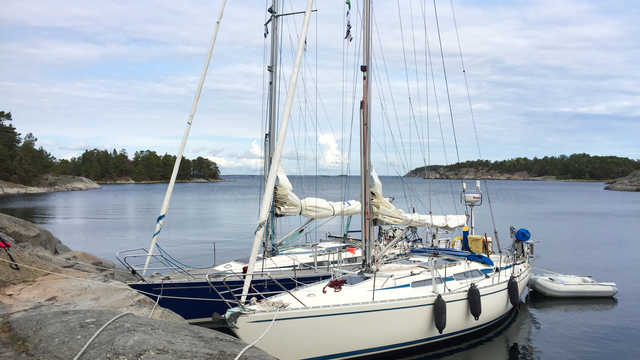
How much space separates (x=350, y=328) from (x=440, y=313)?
268cm

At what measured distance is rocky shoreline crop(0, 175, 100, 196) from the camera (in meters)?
101

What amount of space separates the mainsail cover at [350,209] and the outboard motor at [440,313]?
187 inches

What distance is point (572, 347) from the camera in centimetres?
1591

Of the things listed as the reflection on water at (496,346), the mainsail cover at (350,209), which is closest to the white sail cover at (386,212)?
the mainsail cover at (350,209)

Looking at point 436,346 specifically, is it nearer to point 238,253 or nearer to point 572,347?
point 572,347

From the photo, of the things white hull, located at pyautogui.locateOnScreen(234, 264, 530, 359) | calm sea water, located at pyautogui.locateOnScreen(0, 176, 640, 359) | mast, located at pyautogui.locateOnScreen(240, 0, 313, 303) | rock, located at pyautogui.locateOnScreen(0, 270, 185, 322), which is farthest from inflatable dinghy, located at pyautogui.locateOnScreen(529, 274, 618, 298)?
rock, located at pyautogui.locateOnScreen(0, 270, 185, 322)

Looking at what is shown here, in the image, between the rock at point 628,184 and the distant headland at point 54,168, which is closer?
the distant headland at point 54,168

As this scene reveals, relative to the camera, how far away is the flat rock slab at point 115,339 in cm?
719

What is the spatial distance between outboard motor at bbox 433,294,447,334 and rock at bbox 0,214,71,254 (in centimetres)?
1742

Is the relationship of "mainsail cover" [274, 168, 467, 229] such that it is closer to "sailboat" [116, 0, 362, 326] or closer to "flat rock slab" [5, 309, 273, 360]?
"sailboat" [116, 0, 362, 326]

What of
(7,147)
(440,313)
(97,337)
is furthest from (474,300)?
(7,147)

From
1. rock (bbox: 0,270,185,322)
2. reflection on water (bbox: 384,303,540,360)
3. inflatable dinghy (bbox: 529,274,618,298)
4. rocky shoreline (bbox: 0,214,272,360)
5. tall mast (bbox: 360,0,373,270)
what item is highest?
tall mast (bbox: 360,0,373,270)

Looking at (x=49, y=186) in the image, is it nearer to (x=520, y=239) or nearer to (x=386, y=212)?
(x=386, y=212)

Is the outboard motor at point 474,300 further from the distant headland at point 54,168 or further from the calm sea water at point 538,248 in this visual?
the distant headland at point 54,168
